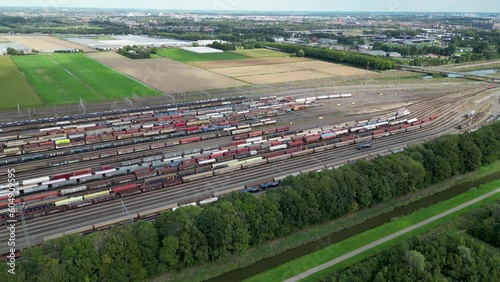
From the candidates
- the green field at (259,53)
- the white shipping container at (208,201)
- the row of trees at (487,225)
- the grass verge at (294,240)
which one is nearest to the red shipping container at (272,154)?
the white shipping container at (208,201)

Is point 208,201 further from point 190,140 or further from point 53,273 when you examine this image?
point 190,140

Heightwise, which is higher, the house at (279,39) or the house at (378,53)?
the house at (279,39)

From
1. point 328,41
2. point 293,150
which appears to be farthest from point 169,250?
point 328,41

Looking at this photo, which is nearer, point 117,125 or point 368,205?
point 368,205

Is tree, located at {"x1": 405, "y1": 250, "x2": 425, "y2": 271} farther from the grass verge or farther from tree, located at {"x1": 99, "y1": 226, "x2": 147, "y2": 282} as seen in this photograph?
tree, located at {"x1": 99, "y1": 226, "x2": 147, "y2": 282}

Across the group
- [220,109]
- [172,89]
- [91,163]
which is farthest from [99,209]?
[172,89]

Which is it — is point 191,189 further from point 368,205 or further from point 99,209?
point 368,205

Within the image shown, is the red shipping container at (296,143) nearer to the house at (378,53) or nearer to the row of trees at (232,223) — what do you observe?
the row of trees at (232,223)
